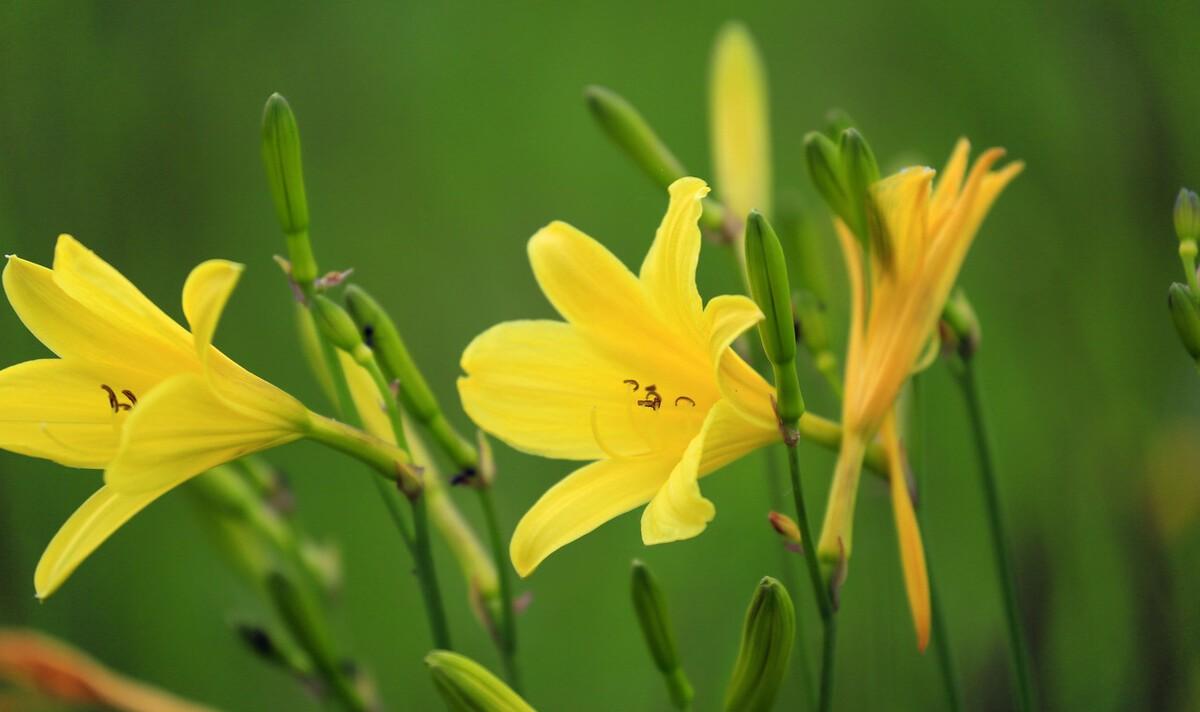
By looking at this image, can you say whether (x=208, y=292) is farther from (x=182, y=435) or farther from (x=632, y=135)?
(x=632, y=135)

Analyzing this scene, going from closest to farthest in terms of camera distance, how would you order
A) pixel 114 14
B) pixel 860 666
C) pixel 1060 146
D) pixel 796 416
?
pixel 796 416, pixel 860 666, pixel 1060 146, pixel 114 14

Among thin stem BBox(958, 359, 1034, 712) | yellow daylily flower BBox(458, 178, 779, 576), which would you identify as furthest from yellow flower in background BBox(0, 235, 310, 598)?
thin stem BBox(958, 359, 1034, 712)

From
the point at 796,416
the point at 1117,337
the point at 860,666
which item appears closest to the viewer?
the point at 796,416

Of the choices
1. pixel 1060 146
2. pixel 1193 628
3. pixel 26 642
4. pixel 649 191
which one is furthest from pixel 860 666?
pixel 649 191

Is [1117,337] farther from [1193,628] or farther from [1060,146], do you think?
[1193,628]

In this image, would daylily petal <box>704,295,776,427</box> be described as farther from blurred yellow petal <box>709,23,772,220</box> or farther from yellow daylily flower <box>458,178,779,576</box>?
blurred yellow petal <box>709,23,772,220</box>

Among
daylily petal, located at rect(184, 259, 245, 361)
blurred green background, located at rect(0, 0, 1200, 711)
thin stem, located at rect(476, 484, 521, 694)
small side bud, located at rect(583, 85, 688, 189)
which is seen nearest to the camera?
daylily petal, located at rect(184, 259, 245, 361)

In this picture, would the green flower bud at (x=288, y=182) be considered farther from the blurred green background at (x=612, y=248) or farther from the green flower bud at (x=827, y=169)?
the blurred green background at (x=612, y=248)

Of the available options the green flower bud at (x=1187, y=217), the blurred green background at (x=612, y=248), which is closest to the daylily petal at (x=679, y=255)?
the green flower bud at (x=1187, y=217)
